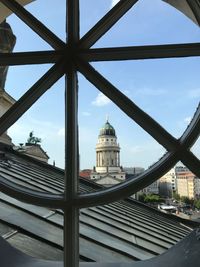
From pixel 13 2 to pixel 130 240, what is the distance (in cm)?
346

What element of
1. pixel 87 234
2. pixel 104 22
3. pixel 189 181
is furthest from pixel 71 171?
pixel 189 181

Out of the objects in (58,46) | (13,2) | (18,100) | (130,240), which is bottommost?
(130,240)

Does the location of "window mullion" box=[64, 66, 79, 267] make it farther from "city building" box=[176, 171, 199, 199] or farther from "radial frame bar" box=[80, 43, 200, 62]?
"city building" box=[176, 171, 199, 199]

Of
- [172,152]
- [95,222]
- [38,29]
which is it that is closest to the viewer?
[172,152]

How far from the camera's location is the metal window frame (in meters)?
2.78

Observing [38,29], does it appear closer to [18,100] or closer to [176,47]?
[18,100]

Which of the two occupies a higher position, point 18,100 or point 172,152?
point 18,100

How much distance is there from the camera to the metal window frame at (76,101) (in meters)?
2.78

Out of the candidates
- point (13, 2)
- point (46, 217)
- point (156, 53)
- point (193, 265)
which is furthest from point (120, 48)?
point (46, 217)

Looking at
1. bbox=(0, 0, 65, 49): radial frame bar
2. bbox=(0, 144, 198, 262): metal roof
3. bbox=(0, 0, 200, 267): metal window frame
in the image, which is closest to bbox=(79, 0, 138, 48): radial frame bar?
bbox=(0, 0, 200, 267): metal window frame

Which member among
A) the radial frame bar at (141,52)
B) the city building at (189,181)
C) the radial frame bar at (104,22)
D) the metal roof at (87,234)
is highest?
the radial frame bar at (104,22)

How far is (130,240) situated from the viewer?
210 inches

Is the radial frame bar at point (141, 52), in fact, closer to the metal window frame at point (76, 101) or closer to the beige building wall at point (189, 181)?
the metal window frame at point (76, 101)

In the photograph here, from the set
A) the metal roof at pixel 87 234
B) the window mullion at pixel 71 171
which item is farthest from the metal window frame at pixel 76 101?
the metal roof at pixel 87 234
